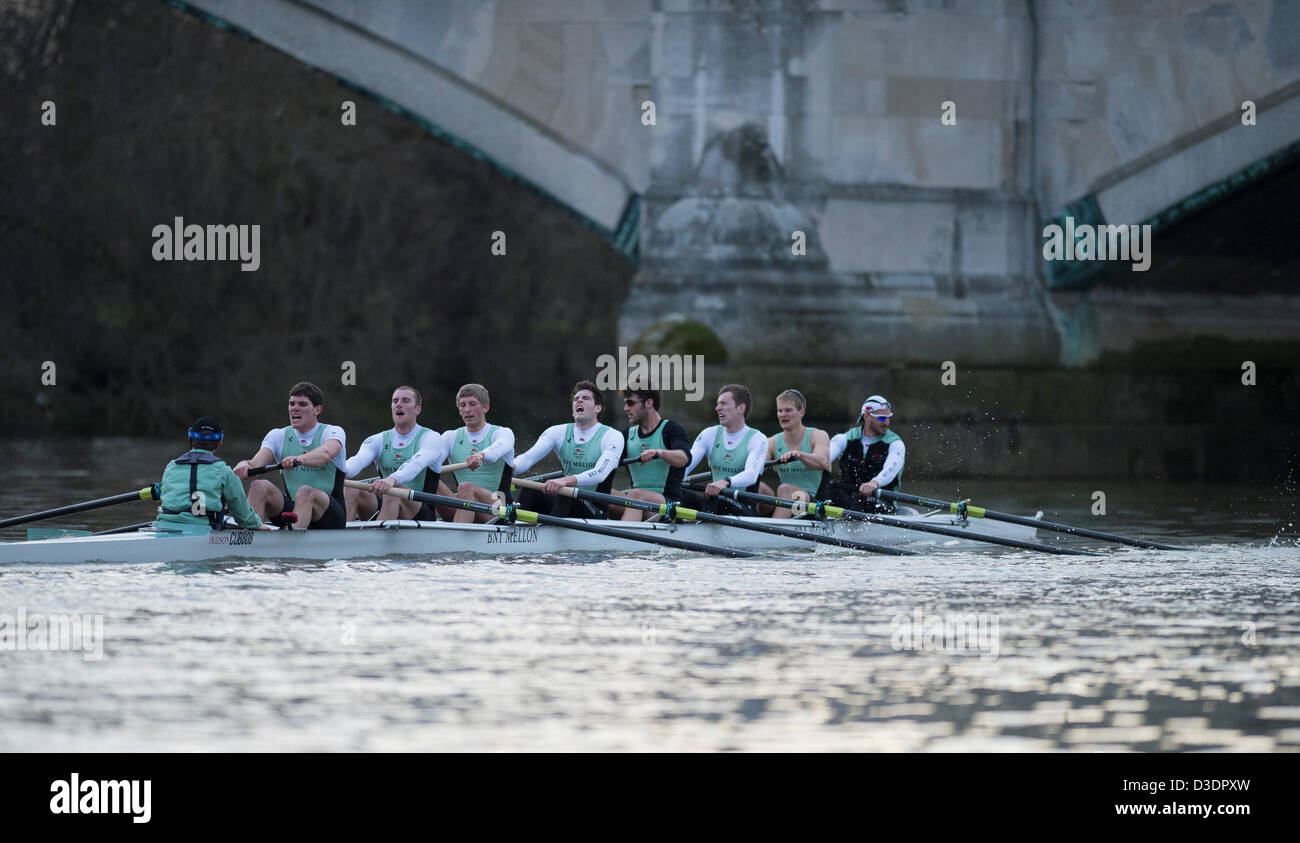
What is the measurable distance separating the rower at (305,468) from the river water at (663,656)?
1.49 feet

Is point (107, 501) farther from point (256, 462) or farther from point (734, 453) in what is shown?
point (734, 453)

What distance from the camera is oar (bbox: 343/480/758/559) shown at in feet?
39.3

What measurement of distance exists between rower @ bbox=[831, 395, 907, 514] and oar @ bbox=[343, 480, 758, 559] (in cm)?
179

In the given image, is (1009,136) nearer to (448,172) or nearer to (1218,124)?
(1218,124)

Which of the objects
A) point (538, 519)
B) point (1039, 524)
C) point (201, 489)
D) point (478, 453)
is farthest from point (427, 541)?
point (1039, 524)

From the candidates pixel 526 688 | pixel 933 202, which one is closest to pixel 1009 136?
pixel 933 202

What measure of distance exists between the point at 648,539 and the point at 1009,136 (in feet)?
30.8

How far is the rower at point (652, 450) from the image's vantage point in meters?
13.3

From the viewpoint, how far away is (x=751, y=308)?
19.6 metres

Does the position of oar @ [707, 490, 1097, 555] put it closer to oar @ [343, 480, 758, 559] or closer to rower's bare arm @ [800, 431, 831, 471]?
rower's bare arm @ [800, 431, 831, 471]

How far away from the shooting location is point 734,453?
45.2 feet

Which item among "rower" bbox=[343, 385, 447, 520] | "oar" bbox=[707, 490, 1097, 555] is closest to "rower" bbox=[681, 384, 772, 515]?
"oar" bbox=[707, 490, 1097, 555]

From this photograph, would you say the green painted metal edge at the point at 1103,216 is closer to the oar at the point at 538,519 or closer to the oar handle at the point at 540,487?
the oar at the point at 538,519

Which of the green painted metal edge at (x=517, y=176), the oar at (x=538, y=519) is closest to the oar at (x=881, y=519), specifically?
the oar at (x=538, y=519)
